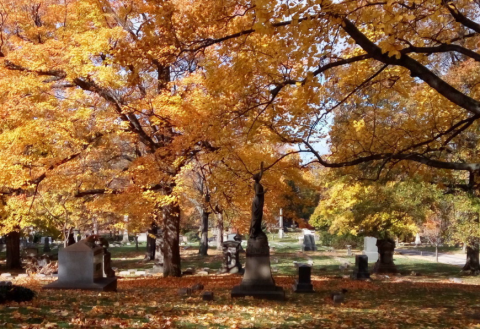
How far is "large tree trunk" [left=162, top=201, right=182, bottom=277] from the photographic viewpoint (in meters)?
18.3

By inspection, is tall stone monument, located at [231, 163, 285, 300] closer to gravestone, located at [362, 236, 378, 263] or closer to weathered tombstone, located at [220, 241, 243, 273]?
weathered tombstone, located at [220, 241, 243, 273]

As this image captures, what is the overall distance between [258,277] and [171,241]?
24.8ft

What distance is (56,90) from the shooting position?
16.3m

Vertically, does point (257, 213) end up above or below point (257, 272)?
above

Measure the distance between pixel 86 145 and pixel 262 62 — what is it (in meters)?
9.27

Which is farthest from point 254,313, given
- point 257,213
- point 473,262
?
point 473,262

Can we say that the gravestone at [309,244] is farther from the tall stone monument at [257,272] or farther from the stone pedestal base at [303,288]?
the tall stone monument at [257,272]

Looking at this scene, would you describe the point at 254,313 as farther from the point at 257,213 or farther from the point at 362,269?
the point at 362,269

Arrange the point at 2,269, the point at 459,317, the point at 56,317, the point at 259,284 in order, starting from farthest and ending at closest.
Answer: the point at 2,269
the point at 259,284
the point at 459,317
the point at 56,317

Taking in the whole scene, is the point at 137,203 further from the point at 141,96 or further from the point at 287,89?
the point at 287,89

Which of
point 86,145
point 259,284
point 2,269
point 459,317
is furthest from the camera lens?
point 2,269

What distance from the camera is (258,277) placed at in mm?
11609

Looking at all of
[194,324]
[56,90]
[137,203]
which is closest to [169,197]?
[137,203]

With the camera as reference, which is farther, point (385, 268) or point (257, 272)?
point (385, 268)
